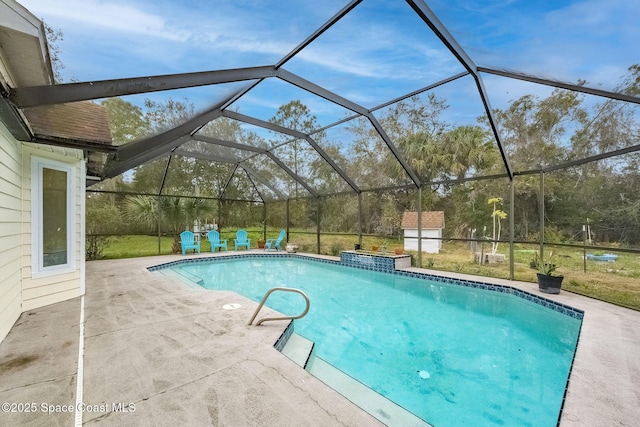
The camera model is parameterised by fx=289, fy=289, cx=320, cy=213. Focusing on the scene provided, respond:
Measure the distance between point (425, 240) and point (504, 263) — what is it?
199cm

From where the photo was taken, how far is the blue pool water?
2.74 meters

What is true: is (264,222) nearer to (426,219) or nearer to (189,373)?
(426,219)

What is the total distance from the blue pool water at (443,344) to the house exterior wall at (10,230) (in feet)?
11.1

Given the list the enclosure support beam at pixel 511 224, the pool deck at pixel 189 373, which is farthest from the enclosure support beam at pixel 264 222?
the enclosure support beam at pixel 511 224

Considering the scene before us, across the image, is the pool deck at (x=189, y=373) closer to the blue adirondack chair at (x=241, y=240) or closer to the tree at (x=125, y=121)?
the tree at (x=125, y=121)

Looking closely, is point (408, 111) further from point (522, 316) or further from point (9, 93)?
point (9, 93)

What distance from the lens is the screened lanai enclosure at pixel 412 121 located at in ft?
10.3

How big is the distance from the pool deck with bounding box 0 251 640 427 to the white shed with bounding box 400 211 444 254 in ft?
13.6

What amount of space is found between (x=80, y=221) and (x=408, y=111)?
655 centimetres

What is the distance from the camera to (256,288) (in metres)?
6.81

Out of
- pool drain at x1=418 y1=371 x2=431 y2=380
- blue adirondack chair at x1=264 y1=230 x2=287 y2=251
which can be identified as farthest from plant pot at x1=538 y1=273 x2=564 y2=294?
blue adirondack chair at x1=264 y1=230 x2=287 y2=251

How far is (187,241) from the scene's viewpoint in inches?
417

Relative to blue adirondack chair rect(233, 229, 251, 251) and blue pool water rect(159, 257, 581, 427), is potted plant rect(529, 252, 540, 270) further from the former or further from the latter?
blue adirondack chair rect(233, 229, 251, 251)

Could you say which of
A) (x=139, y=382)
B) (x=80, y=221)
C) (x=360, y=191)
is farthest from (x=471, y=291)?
(x=80, y=221)
